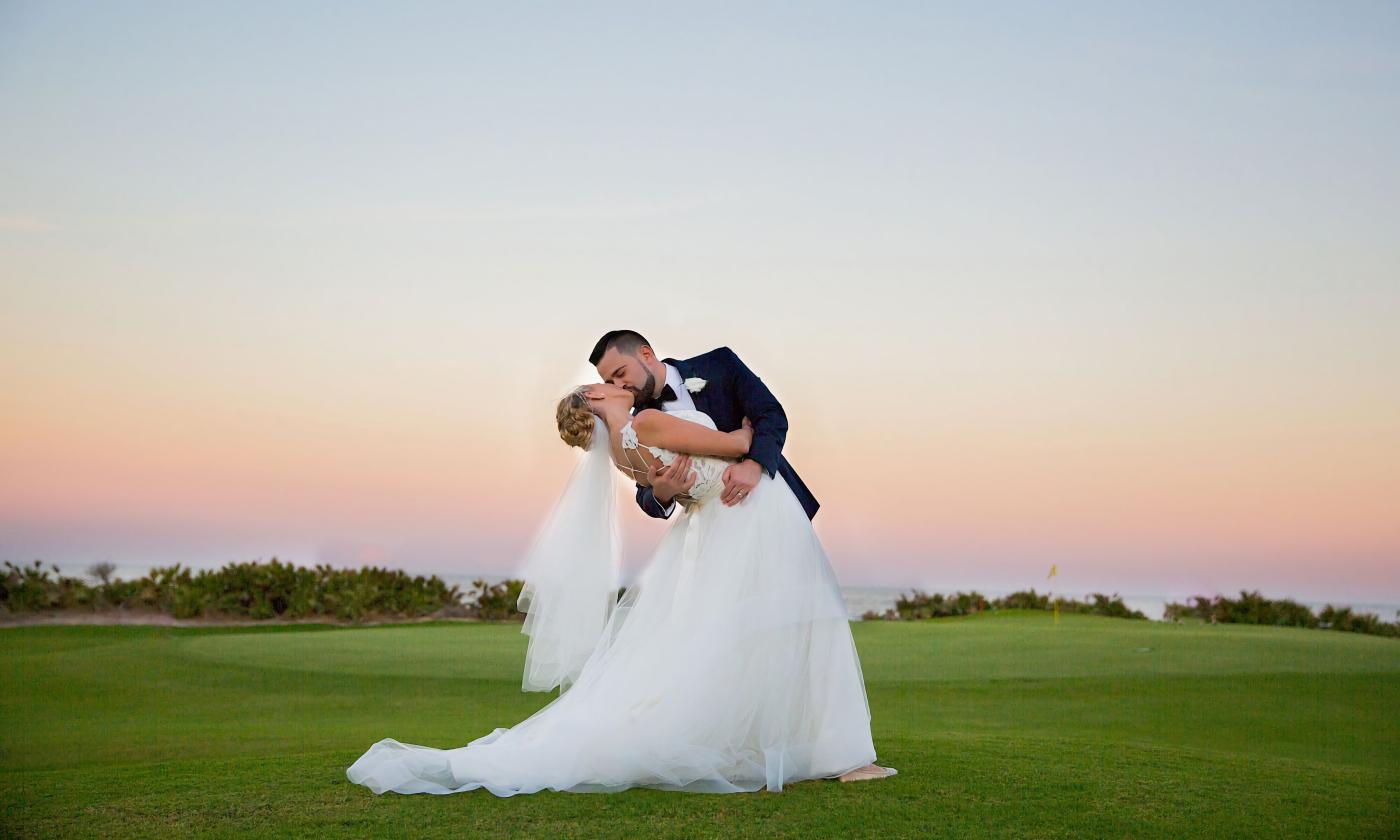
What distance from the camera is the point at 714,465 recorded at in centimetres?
562

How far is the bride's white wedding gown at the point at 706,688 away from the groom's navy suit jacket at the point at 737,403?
14 centimetres

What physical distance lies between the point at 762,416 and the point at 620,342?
0.83 meters

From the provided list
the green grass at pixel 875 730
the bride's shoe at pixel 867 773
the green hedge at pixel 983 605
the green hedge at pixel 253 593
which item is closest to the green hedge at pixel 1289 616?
the green hedge at pixel 983 605

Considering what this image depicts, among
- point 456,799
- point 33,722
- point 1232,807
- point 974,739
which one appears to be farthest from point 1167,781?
point 33,722

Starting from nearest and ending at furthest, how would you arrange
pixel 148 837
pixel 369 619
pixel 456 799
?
pixel 148 837
pixel 456 799
pixel 369 619

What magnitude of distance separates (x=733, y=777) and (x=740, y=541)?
118cm

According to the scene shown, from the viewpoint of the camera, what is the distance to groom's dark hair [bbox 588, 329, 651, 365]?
18.3ft

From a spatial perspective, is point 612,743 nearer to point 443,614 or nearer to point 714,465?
point 714,465

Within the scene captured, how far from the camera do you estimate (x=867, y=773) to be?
5.81m

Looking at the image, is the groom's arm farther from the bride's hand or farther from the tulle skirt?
the tulle skirt

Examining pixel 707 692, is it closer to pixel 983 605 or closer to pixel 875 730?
pixel 875 730

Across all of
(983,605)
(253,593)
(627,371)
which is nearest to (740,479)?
(627,371)

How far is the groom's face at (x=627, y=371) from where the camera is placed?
5551 millimetres

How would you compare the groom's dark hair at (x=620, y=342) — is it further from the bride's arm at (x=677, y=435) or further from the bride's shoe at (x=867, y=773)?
the bride's shoe at (x=867, y=773)
